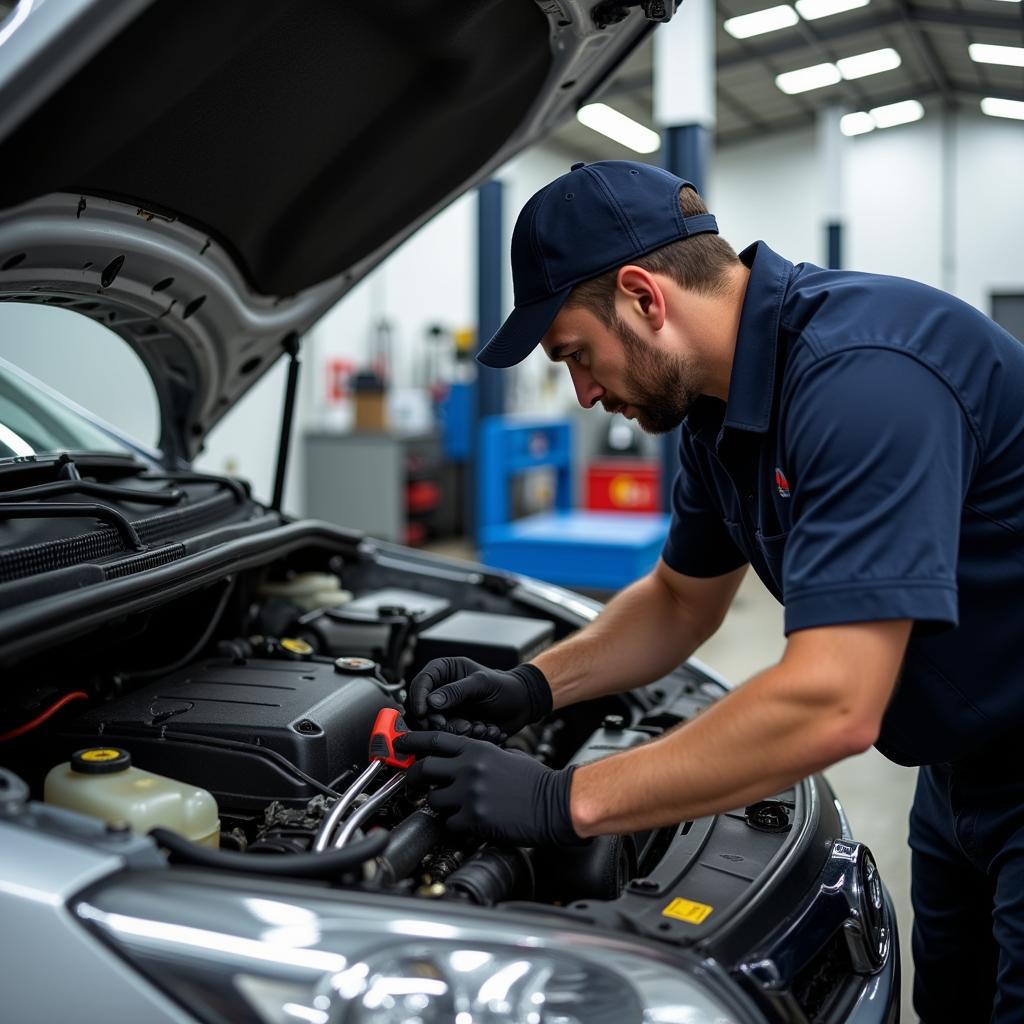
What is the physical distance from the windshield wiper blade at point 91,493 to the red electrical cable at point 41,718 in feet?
0.99

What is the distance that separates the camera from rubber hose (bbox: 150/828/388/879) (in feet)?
3.31

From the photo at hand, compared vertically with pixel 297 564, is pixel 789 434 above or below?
above

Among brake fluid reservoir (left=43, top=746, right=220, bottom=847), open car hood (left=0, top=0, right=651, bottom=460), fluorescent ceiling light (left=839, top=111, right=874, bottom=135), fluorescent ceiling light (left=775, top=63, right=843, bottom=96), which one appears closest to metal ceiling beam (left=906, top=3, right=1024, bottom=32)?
fluorescent ceiling light (left=775, top=63, right=843, bottom=96)

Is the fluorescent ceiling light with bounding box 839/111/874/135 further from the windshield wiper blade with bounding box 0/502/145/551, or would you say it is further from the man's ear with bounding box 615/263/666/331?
the windshield wiper blade with bounding box 0/502/145/551

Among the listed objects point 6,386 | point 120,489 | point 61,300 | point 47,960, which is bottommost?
point 47,960

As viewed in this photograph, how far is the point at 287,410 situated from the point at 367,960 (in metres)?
1.56

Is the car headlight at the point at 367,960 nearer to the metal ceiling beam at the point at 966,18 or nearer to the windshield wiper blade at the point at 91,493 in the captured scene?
the windshield wiper blade at the point at 91,493

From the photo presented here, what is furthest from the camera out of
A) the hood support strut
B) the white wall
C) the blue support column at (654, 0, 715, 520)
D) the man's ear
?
the white wall

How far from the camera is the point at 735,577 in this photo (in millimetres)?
1745

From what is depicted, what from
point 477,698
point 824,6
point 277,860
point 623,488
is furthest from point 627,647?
point 824,6

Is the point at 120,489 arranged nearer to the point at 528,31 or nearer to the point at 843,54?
the point at 528,31

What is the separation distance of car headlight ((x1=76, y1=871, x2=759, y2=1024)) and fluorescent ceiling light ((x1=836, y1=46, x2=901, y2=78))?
33.3ft

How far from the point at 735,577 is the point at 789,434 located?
22.9 inches

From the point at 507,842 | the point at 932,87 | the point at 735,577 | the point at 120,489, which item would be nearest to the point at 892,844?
the point at 735,577
